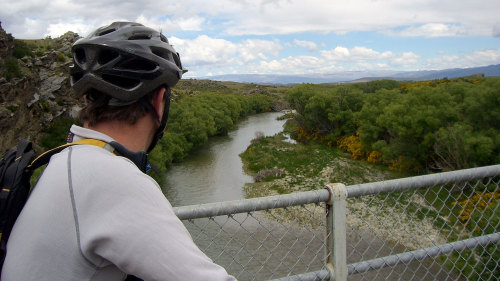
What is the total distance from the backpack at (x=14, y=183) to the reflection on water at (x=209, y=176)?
22.8 metres

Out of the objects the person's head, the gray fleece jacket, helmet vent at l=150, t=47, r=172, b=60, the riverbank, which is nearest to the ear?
the person's head

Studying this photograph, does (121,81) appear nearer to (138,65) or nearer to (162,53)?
(138,65)

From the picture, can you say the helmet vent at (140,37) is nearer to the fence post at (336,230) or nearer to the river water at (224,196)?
the fence post at (336,230)

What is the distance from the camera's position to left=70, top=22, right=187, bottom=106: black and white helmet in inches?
57.9

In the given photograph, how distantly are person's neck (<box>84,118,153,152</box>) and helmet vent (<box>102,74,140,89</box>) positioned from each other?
150mm

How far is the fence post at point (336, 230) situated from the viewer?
92.0 inches

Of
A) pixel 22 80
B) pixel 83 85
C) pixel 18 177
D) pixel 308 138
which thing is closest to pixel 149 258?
pixel 18 177

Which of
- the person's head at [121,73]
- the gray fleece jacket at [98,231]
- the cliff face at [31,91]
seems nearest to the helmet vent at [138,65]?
the person's head at [121,73]

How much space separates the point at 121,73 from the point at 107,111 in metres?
0.18

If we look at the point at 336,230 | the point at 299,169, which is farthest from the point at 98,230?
the point at 299,169

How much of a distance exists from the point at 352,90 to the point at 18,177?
150 feet

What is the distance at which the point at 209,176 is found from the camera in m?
30.3

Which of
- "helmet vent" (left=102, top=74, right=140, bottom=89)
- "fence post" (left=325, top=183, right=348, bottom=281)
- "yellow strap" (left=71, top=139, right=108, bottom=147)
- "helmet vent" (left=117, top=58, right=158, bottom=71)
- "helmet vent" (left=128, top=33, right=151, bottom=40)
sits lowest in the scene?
"fence post" (left=325, top=183, right=348, bottom=281)

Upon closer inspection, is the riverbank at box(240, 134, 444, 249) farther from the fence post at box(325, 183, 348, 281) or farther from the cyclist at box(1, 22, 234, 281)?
the cyclist at box(1, 22, 234, 281)
